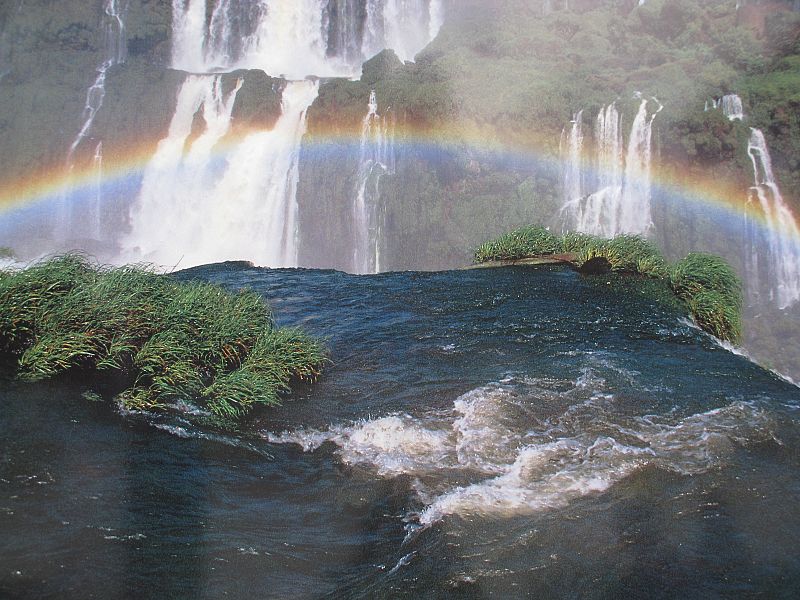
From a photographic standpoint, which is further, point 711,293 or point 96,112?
point 96,112

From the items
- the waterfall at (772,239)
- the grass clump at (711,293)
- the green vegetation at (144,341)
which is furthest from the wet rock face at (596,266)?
the waterfall at (772,239)

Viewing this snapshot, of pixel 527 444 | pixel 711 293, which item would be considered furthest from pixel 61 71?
pixel 527 444

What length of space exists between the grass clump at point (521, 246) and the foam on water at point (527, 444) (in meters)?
8.67

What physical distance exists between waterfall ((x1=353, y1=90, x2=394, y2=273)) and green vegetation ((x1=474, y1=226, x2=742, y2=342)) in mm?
12607

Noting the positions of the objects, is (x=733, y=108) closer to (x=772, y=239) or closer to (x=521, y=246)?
(x=772, y=239)

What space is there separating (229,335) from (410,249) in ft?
68.7

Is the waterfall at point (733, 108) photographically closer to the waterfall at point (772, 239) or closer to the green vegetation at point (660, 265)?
the waterfall at point (772, 239)

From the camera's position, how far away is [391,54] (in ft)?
102

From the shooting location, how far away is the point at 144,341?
9.09m

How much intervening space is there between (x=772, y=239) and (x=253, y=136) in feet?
72.3

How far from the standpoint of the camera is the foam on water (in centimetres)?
651

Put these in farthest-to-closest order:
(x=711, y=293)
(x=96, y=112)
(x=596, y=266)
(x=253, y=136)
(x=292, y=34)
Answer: (x=292, y=34)
(x=96, y=112)
(x=253, y=136)
(x=596, y=266)
(x=711, y=293)

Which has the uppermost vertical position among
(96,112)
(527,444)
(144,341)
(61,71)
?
(61,71)

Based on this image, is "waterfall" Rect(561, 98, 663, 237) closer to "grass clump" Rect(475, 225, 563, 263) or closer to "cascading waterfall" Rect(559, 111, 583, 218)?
"cascading waterfall" Rect(559, 111, 583, 218)
